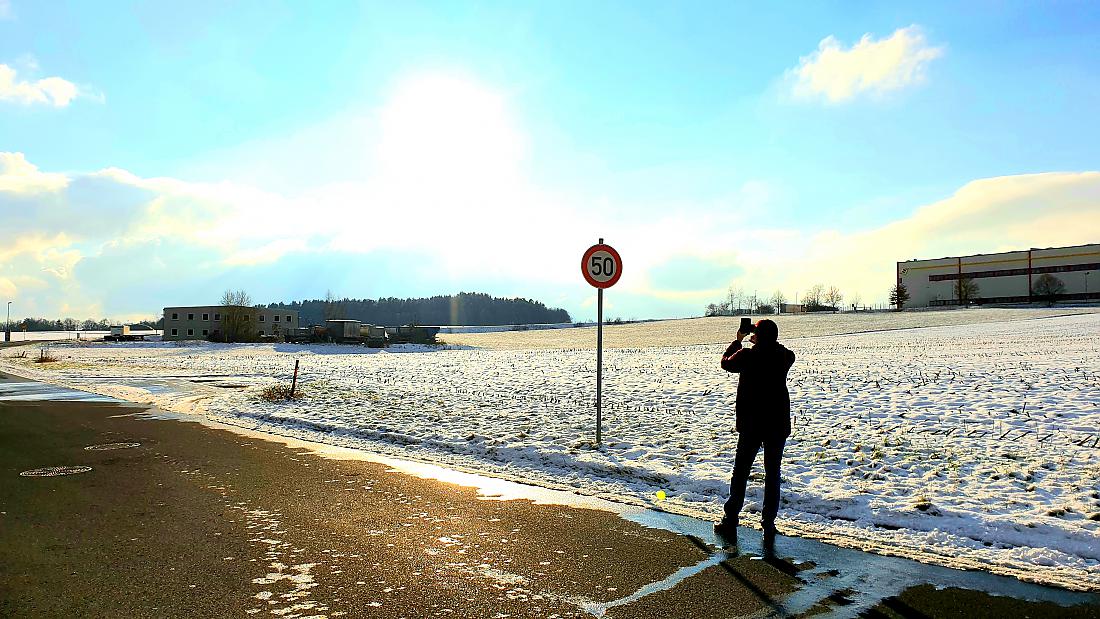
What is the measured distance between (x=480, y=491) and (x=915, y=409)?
833 cm

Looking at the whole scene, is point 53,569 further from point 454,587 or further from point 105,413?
point 105,413

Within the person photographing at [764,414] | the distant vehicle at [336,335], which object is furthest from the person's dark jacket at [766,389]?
the distant vehicle at [336,335]

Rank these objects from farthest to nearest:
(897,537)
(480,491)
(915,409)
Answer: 1. (915,409)
2. (480,491)
3. (897,537)

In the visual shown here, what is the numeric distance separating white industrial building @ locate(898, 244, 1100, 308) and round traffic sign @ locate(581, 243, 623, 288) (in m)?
101

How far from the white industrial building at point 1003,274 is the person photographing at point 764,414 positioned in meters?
105

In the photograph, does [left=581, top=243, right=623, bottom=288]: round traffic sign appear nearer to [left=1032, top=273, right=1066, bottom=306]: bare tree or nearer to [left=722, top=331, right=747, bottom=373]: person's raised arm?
[left=722, top=331, right=747, bottom=373]: person's raised arm

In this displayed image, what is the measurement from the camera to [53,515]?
643cm

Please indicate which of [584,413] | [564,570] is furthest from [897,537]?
[584,413]

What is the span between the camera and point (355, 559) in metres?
5.11

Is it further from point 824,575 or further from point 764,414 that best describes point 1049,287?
point 824,575

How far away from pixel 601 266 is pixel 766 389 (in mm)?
5359

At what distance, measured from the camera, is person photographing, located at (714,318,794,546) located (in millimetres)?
5785

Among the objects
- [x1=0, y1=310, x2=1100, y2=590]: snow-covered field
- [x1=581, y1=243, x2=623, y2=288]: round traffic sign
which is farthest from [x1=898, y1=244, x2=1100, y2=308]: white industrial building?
[x1=581, y1=243, x2=623, y2=288]: round traffic sign

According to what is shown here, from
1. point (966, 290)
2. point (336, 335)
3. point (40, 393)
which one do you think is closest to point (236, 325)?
point (336, 335)
